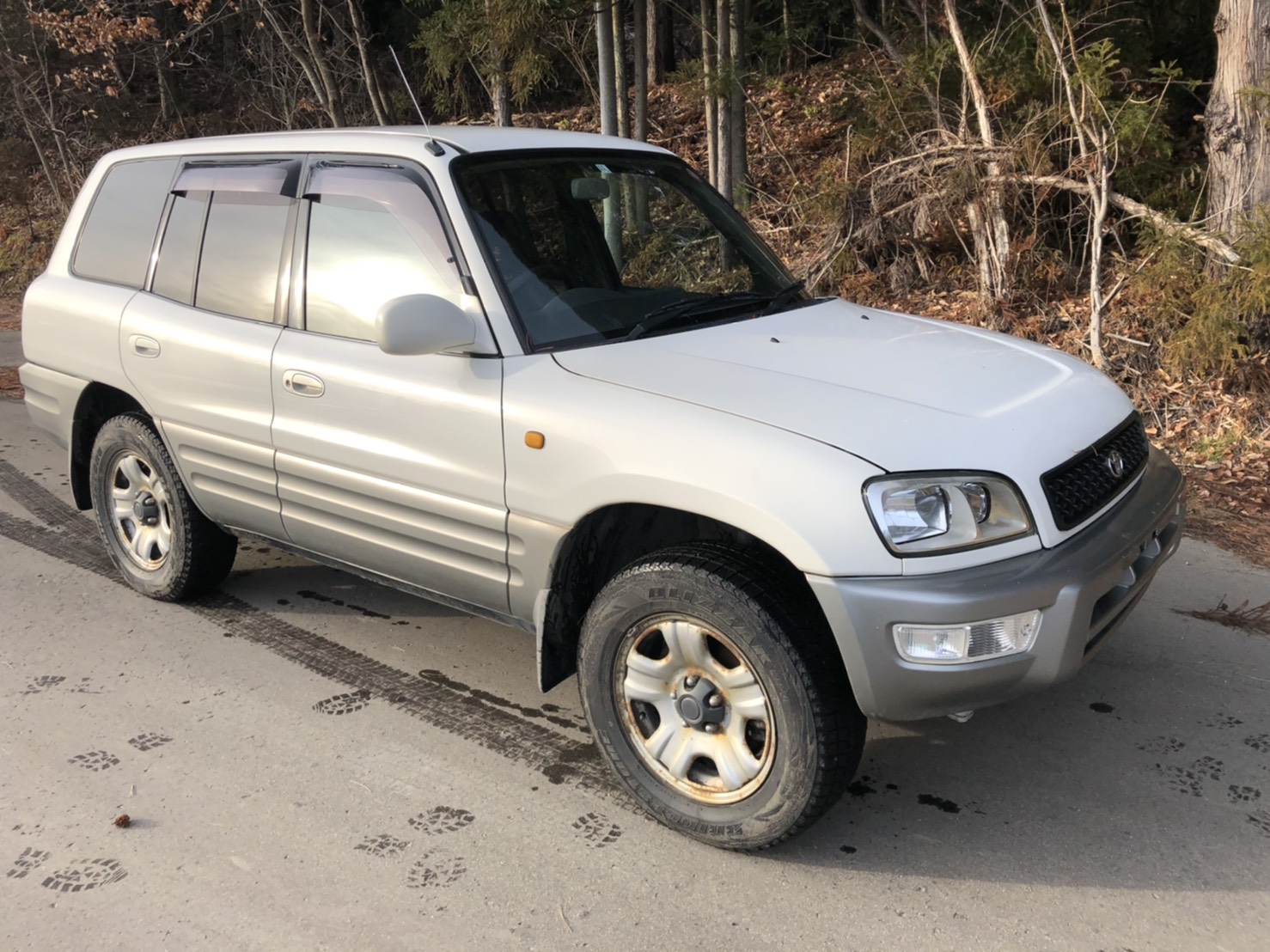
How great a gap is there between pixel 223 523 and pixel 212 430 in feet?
1.40

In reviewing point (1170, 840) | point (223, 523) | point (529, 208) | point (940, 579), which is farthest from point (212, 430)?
point (1170, 840)

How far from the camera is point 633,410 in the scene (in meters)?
3.09

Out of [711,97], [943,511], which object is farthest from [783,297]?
[711,97]

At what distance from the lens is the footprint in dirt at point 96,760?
11.6 feet

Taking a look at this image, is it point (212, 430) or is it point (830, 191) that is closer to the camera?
point (212, 430)

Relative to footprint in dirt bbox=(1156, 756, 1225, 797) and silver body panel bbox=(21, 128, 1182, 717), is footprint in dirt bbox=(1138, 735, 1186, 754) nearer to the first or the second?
footprint in dirt bbox=(1156, 756, 1225, 797)

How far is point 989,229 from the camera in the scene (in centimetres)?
853

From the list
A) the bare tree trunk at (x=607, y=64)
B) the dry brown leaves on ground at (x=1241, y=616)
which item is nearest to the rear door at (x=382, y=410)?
the dry brown leaves on ground at (x=1241, y=616)

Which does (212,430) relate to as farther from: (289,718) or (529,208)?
(529,208)

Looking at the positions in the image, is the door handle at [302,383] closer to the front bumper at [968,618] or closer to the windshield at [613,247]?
the windshield at [613,247]

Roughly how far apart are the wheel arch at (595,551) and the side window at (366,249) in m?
0.90

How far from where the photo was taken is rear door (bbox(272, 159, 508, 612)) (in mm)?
3445

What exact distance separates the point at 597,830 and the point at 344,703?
3.99 feet

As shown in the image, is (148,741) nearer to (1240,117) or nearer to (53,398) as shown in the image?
(53,398)
